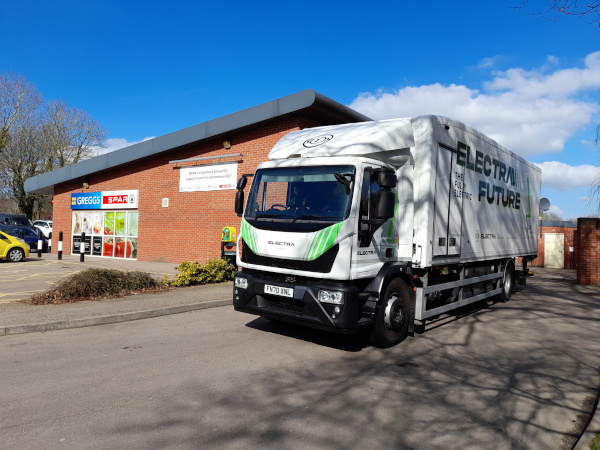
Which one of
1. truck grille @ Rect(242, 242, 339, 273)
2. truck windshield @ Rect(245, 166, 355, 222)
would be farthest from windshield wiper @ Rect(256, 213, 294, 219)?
truck grille @ Rect(242, 242, 339, 273)

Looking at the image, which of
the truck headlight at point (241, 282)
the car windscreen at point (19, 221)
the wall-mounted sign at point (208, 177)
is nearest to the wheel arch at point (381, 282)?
the truck headlight at point (241, 282)

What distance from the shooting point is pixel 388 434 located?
3.58 m

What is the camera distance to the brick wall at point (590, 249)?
49.3 ft

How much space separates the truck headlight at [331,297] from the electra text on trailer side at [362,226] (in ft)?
0.04

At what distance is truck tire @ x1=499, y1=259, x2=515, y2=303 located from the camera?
35.2 ft

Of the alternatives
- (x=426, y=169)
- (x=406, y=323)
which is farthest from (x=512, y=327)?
(x=426, y=169)

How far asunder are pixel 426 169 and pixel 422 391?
3.28 m

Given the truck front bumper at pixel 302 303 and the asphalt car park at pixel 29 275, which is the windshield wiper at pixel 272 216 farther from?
the asphalt car park at pixel 29 275

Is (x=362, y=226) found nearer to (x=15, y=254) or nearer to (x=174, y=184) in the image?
(x=174, y=184)

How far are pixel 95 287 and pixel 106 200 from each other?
12.2 metres

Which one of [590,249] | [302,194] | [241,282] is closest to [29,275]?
[241,282]

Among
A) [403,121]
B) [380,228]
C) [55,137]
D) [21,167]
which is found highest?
[55,137]

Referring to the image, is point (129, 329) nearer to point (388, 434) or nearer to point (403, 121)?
point (388, 434)

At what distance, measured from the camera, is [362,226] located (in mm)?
5555
